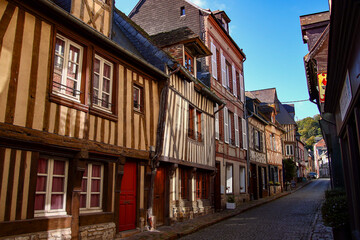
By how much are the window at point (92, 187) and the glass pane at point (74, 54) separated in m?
2.22

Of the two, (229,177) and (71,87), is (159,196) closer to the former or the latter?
(71,87)

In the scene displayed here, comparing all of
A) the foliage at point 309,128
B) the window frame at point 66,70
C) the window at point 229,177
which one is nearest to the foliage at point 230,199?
the window at point 229,177

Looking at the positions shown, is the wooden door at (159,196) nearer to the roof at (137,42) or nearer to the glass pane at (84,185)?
the glass pane at (84,185)

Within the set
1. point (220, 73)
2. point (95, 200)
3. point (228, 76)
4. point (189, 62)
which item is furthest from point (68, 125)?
point (228, 76)

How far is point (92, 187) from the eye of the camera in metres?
6.64

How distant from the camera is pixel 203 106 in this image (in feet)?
40.4

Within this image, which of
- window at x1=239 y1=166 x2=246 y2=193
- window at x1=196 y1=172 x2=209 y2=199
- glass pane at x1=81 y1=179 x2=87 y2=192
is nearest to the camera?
glass pane at x1=81 y1=179 x2=87 y2=192

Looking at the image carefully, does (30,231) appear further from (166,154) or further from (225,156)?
(225,156)

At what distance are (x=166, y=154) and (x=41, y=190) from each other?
420 centimetres

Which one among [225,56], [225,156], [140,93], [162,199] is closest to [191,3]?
[225,56]

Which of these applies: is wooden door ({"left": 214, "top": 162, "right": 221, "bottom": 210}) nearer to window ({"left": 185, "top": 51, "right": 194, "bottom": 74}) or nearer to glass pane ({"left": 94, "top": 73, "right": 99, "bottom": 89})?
window ({"left": 185, "top": 51, "right": 194, "bottom": 74})

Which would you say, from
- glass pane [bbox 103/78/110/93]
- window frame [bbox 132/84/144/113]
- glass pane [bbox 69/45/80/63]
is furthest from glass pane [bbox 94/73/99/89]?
window frame [bbox 132/84/144/113]

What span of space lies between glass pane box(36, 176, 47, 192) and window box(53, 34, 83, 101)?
158cm

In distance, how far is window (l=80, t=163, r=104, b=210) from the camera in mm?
Answer: 6410
